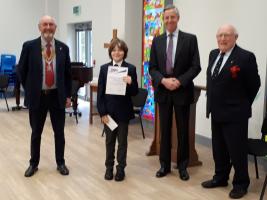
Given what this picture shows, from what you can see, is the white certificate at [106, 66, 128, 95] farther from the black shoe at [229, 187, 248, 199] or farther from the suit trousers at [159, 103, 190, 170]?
the black shoe at [229, 187, 248, 199]

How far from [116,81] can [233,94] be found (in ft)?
3.66

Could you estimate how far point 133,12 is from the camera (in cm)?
663

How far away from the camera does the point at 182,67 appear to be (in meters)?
3.57

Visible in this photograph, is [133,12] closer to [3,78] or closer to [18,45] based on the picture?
[3,78]

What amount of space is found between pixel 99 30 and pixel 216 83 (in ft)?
18.5

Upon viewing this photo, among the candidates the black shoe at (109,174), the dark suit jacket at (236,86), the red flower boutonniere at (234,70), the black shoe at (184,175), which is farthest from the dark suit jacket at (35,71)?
the red flower boutonniere at (234,70)

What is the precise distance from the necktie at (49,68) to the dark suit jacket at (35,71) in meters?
0.06

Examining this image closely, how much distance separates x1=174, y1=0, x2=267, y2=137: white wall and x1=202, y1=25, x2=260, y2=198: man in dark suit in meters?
1.05

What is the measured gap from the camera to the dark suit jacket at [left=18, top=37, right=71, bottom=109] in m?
3.62

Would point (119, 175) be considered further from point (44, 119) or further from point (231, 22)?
point (231, 22)

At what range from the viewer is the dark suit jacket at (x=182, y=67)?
3.54 meters

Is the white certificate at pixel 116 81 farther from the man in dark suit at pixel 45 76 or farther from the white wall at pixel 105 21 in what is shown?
the white wall at pixel 105 21

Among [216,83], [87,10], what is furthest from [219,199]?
[87,10]

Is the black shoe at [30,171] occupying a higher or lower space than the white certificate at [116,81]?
lower
